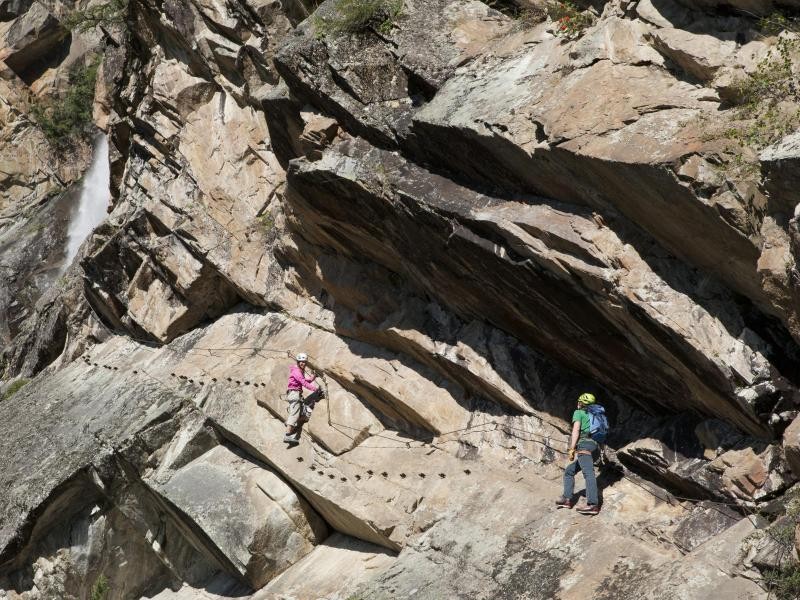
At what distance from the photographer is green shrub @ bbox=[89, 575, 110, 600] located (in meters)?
16.8

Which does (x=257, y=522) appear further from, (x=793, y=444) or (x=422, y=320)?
(x=793, y=444)

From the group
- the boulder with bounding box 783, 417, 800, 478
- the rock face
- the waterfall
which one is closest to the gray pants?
the rock face

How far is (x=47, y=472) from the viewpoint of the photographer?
17141 millimetres

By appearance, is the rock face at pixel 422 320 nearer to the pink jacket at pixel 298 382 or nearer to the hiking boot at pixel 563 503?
the hiking boot at pixel 563 503

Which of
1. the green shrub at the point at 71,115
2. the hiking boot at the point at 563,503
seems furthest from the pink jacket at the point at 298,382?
the green shrub at the point at 71,115

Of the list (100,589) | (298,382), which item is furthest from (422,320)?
(100,589)

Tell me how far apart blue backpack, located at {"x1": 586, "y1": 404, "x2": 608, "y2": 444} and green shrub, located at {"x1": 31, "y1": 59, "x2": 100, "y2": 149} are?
26260 millimetres

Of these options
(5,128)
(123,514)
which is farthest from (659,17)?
(5,128)

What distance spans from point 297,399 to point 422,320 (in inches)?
90.2

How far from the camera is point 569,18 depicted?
1238 centimetres

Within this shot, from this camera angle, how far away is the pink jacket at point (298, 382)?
48.0 feet

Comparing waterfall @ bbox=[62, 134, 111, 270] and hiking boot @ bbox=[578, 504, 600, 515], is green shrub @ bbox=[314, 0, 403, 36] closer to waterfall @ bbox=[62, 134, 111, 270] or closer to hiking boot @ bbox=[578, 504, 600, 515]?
hiking boot @ bbox=[578, 504, 600, 515]

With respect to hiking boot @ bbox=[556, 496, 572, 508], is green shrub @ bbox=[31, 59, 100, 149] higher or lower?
higher

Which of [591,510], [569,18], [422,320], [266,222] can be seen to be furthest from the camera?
[266,222]
